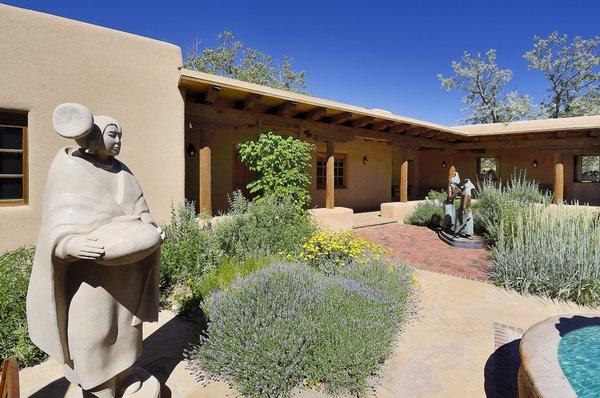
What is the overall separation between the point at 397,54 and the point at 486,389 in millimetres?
23906

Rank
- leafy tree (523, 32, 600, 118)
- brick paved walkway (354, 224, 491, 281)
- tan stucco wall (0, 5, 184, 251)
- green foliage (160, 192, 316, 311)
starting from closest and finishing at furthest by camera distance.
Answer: green foliage (160, 192, 316, 311)
tan stucco wall (0, 5, 184, 251)
brick paved walkway (354, 224, 491, 281)
leafy tree (523, 32, 600, 118)

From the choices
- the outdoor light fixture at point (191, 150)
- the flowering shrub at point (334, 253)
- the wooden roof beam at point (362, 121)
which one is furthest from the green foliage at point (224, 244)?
the wooden roof beam at point (362, 121)

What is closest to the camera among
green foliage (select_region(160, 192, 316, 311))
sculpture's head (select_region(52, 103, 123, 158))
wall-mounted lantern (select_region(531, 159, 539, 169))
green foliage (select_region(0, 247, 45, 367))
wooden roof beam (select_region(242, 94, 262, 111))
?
sculpture's head (select_region(52, 103, 123, 158))

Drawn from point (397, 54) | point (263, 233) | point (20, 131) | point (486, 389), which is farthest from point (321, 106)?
point (397, 54)

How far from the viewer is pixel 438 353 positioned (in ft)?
11.0

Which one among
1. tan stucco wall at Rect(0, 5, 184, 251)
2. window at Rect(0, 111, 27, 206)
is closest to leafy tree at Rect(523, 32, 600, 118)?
tan stucco wall at Rect(0, 5, 184, 251)

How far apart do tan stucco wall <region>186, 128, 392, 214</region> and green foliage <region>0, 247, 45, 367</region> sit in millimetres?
5908

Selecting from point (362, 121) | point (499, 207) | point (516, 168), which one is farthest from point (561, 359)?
point (516, 168)

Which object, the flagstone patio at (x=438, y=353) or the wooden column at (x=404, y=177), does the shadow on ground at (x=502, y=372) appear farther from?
the wooden column at (x=404, y=177)

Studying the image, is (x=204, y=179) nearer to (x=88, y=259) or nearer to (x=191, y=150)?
(x=191, y=150)

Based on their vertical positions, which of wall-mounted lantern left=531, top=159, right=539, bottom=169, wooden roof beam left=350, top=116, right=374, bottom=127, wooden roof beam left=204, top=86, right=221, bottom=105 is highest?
wooden roof beam left=350, top=116, right=374, bottom=127

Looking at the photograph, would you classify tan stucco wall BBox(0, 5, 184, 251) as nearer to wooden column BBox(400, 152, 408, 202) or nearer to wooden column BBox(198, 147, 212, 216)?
wooden column BBox(198, 147, 212, 216)

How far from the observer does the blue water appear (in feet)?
7.09

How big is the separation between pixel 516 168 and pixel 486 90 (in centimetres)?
1585
